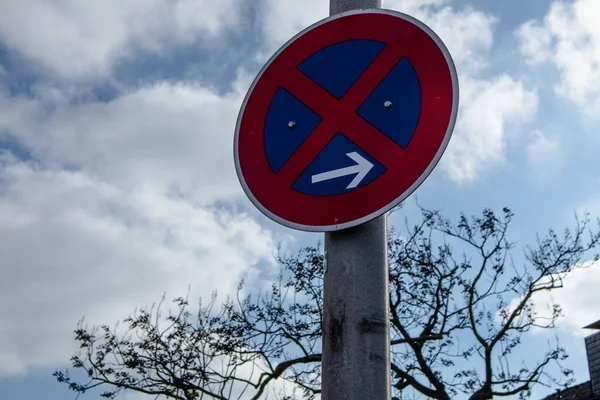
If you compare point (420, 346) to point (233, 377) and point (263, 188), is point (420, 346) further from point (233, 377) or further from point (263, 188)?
point (263, 188)

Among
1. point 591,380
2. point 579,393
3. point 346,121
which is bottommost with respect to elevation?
point 346,121

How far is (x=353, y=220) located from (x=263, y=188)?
0.38m

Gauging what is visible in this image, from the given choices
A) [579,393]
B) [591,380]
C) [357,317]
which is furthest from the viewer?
[591,380]

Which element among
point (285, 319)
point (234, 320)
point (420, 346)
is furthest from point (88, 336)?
point (420, 346)

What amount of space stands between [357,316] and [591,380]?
1965cm

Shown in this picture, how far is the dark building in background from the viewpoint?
1779cm

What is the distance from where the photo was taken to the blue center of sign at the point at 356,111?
201cm

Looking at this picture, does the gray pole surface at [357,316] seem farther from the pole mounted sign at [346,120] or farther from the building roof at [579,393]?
the building roof at [579,393]

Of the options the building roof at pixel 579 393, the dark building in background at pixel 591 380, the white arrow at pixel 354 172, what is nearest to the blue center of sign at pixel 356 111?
the white arrow at pixel 354 172

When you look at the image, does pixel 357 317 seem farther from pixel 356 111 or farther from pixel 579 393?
pixel 579 393

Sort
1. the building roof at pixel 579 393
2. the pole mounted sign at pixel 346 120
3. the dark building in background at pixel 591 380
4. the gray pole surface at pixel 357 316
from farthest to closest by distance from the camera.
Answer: the dark building in background at pixel 591 380 → the building roof at pixel 579 393 → the pole mounted sign at pixel 346 120 → the gray pole surface at pixel 357 316

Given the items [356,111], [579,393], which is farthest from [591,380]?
[356,111]

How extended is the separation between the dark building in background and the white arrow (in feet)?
53.5

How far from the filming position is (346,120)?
2068mm
